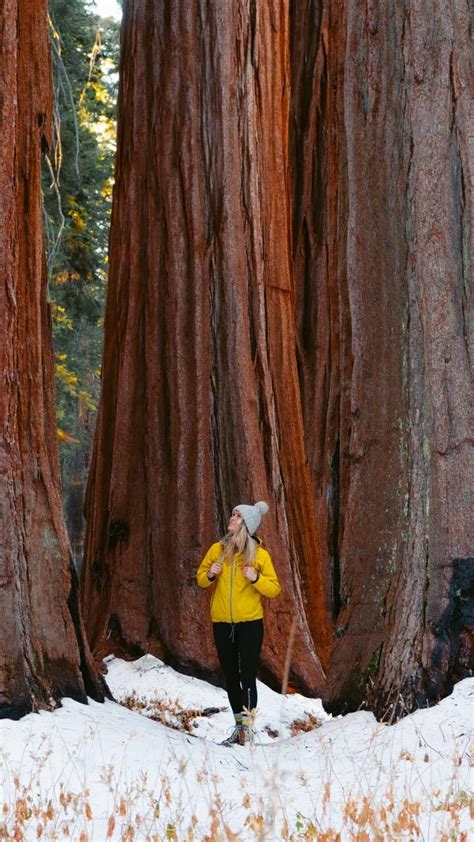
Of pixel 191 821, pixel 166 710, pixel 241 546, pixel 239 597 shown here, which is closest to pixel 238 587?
pixel 239 597

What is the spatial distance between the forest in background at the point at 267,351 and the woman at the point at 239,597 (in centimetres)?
61

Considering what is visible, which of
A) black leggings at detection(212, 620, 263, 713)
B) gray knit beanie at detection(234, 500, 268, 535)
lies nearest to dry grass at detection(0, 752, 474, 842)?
black leggings at detection(212, 620, 263, 713)

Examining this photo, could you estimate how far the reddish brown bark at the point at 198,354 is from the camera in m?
9.17

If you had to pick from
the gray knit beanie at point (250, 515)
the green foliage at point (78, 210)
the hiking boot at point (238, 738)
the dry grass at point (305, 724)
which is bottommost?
the dry grass at point (305, 724)

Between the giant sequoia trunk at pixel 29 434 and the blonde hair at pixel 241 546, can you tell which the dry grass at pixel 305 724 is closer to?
the blonde hair at pixel 241 546

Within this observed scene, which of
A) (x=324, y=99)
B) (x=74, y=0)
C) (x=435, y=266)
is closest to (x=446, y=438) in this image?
(x=435, y=266)

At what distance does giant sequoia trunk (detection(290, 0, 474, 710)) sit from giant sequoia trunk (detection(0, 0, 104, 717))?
1.64 metres

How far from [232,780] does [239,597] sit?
5.44 feet

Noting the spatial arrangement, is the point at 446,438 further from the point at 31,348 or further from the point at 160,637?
the point at 160,637

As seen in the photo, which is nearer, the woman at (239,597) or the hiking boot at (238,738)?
the hiking boot at (238,738)

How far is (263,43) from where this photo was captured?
1009 cm

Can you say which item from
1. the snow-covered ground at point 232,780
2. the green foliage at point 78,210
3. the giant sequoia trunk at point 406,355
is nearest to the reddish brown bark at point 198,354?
the giant sequoia trunk at point 406,355

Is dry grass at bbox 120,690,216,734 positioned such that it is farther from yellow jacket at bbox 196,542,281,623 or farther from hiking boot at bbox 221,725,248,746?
yellow jacket at bbox 196,542,281,623

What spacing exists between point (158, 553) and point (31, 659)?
3.44m
